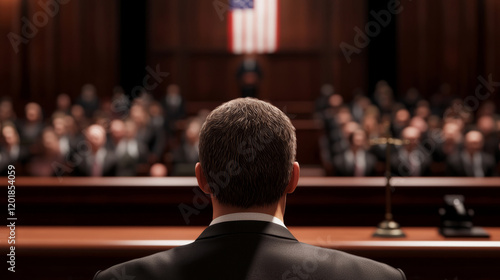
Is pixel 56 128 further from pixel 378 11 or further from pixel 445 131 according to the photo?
pixel 378 11

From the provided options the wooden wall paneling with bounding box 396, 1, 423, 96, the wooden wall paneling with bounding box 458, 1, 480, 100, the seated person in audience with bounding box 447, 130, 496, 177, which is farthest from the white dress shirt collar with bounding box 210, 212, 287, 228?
the wooden wall paneling with bounding box 458, 1, 480, 100

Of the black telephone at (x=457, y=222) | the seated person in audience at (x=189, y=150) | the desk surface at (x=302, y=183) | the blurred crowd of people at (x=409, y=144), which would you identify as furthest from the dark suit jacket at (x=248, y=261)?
the seated person in audience at (x=189, y=150)

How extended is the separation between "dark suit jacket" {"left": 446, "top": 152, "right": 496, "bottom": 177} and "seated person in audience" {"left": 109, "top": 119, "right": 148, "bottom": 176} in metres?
3.58

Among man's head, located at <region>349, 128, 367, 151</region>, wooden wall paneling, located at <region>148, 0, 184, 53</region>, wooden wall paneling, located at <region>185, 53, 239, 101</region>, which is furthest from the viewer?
wooden wall paneling, located at <region>185, 53, 239, 101</region>

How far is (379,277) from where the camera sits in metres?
0.92

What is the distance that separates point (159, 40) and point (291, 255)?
36.0 feet

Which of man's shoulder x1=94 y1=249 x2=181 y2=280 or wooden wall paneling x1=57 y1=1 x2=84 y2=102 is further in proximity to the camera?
wooden wall paneling x1=57 y1=1 x2=84 y2=102

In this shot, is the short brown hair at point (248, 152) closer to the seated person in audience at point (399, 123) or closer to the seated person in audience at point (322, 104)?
the seated person in audience at point (399, 123)

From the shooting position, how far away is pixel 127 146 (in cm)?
676

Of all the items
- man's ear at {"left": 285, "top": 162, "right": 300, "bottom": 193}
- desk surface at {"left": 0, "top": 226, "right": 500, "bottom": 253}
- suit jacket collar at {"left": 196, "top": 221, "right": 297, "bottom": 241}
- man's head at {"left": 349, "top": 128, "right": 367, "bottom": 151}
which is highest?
man's ear at {"left": 285, "top": 162, "right": 300, "bottom": 193}

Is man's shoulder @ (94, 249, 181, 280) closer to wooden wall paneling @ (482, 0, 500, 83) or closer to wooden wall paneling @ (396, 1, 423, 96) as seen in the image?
wooden wall paneling @ (396, 1, 423, 96)

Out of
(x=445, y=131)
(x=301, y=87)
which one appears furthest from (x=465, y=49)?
(x=445, y=131)

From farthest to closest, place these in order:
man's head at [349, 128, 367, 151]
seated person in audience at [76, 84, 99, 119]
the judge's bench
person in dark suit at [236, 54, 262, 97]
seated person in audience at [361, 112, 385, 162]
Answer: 1. seated person in audience at [76, 84, 99, 119]
2. person in dark suit at [236, 54, 262, 97]
3. seated person in audience at [361, 112, 385, 162]
4. man's head at [349, 128, 367, 151]
5. the judge's bench

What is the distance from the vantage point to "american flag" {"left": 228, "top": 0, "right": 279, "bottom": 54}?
1003 cm
